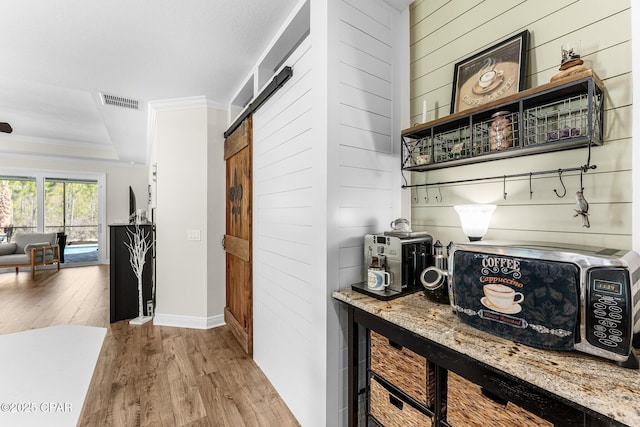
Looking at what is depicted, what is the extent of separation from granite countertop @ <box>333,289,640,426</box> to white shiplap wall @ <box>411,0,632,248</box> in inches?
20.8

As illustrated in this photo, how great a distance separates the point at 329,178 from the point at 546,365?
1.12 m

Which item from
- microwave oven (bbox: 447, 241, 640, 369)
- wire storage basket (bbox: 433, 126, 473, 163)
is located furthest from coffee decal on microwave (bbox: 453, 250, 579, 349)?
wire storage basket (bbox: 433, 126, 473, 163)

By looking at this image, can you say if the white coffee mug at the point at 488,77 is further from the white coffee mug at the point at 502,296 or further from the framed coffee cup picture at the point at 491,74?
the white coffee mug at the point at 502,296

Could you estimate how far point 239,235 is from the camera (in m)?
2.98

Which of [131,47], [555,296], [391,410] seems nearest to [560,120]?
[555,296]

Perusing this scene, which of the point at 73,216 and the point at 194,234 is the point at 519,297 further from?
the point at 73,216

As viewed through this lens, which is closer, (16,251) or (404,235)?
(404,235)

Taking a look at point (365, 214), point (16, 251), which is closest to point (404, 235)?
point (365, 214)

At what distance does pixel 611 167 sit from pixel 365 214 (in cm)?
105

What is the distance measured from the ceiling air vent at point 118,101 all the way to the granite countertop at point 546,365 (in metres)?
3.71

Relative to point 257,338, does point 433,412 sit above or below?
above

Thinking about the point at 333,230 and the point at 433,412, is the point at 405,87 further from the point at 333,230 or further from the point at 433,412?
the point at 433,412

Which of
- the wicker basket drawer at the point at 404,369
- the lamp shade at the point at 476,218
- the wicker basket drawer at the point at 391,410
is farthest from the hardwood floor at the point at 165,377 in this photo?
the lamp shade at the point at 476,218

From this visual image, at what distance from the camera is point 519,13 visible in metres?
1.35
